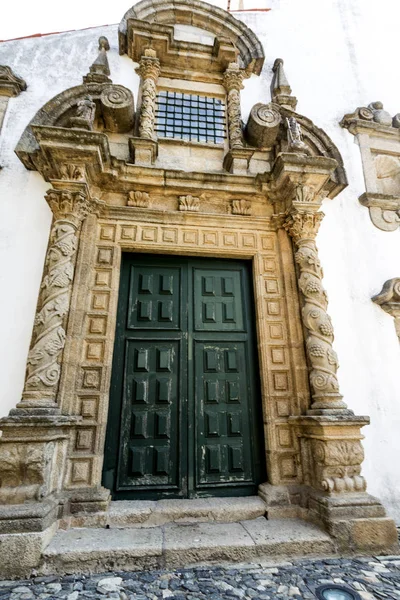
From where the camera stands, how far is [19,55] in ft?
16.9

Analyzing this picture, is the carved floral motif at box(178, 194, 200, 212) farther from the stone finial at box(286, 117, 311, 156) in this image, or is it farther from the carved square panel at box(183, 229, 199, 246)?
the stone finial at box(286, 117, 311, 156)

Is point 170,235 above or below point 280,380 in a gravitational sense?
above

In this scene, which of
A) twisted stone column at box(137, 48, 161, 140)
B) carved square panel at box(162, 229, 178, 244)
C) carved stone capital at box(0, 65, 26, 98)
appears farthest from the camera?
carved stone capital at box(0, 65, 26, 98)

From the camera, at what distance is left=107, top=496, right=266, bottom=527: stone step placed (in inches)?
117

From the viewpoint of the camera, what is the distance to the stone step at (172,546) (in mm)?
2420

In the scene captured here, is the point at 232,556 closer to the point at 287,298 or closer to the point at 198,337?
the point at 198,337

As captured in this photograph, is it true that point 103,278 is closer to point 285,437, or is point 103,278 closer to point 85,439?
point 85,439

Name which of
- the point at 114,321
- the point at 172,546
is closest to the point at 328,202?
the point at 114,321

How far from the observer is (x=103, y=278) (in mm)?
3857

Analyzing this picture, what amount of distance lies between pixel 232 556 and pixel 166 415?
55.0 inches

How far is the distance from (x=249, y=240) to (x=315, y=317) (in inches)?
52.9

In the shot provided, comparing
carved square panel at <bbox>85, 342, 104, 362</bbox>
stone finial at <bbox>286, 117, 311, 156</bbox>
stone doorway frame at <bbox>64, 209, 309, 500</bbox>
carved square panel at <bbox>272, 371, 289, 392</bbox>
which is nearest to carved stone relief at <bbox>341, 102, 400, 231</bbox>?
stone finial at <bbox>286, 117, 311, 156</bbox>

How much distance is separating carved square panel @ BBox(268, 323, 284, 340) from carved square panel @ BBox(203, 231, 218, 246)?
128 centimetres

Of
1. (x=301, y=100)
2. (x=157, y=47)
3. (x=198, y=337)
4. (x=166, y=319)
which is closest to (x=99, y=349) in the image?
(x=166, y=319)
